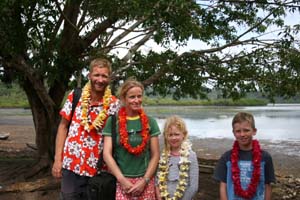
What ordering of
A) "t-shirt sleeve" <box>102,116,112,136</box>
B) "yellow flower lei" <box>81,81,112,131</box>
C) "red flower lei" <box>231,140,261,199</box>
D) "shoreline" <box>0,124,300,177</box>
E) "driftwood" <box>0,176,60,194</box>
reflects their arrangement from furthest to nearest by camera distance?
"shoreline" <box>0,124,300,177</box> < "driftwood" <box>0,176,60,194</box> < "yellow flower lei" <box>81,81,112,131</box> < "t-shirt sleeve" <box>102,116,112,136</box> < "red flower lei" <box>231,140,261,199</box>

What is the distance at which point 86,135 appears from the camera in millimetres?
4059

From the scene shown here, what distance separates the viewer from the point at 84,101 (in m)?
4.12

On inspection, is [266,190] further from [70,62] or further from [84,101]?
[70,62]

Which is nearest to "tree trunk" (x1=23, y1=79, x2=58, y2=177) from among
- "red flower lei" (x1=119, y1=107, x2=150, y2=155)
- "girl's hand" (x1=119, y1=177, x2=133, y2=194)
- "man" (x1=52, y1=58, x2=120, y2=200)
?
"man" (x1=52, y1=58, x2=120, y2=200)

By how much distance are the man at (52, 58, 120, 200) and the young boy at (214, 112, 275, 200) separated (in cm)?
115

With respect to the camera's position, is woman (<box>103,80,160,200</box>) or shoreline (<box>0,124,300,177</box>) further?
shoreline (<box>0,124,300,177</box>)

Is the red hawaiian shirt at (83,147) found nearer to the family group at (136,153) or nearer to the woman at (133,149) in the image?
the family group at (136,153)

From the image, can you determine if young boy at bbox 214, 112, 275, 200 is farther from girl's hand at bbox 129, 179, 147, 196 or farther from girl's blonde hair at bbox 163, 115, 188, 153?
girl's hand at bbox 129, 179, 147, 196

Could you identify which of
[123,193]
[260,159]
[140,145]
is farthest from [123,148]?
[260,159]

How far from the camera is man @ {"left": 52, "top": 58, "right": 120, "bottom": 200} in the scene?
13.2ft

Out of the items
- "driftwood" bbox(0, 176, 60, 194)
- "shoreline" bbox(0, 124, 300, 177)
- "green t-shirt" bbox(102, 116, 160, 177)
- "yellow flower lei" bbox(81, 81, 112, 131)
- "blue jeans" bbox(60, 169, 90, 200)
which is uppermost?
"yellow flower lei" bbox(81, 81, 112, 131)

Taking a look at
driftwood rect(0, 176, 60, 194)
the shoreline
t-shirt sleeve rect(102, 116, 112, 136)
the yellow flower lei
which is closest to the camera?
t-shirt sleeve rect(102, 116, 112, 136)

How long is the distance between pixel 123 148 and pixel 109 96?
0.55 meters

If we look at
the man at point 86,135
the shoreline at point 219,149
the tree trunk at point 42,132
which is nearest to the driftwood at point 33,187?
the tree trunk at point 42,132
